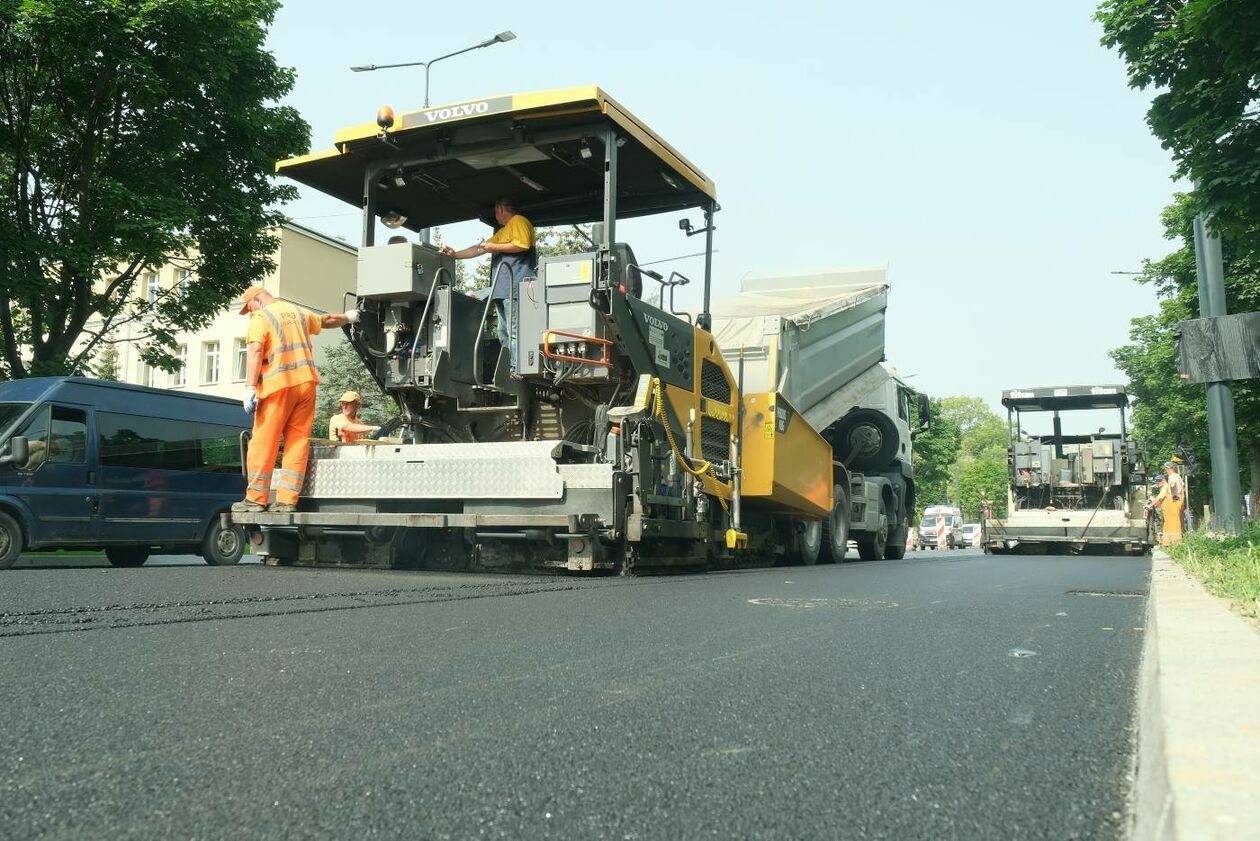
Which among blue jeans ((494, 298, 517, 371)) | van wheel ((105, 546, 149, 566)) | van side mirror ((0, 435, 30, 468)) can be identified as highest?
blue jeans ((494, 298, 517, 371))

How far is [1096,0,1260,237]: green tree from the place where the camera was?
777 centimetres

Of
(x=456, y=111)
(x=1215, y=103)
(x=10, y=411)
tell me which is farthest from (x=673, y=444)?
(x=10, y=411)

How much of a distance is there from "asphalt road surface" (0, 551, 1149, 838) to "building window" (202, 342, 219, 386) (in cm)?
3872

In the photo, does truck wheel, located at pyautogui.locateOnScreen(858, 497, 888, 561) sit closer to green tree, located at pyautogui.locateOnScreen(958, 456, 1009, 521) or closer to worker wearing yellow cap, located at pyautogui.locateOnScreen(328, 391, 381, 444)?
worker wearing yellow cap, located at pyautogui.locateOnScreen(328, 391, 381, 444)

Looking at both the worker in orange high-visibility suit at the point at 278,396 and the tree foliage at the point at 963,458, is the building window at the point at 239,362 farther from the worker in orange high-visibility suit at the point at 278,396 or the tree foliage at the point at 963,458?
the worker in orange high-visibility suit at the point at 278,396

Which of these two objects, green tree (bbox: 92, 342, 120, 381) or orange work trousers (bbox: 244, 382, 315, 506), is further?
green tree (bbox: 92, 342, 120, 381)

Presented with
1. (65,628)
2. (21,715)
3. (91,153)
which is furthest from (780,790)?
(91,153)

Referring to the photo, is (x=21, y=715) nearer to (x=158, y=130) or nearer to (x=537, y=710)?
(x=537, y=710)

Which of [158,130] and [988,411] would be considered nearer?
[158,130]

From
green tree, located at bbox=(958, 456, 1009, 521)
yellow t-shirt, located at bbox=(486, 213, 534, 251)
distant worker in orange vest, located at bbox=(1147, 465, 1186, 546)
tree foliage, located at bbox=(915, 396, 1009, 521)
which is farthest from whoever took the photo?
green tree, located at bbox=(958, 456, 1009, 521)

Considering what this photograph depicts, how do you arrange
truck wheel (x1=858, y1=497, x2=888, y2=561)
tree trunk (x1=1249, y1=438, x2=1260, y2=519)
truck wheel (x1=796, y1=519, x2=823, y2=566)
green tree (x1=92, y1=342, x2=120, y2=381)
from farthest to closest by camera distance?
tree trunk (x1=1249, y1=438, x2=1260, y2=519) → green tree (x1=92, y1=342, x2=120, y2=381) → truck wheel (x1=858, y1=497, x2=888, y2=561) → truck wheel (x1=796, y1=519, x2=823, y2=566)

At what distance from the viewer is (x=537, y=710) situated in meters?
2.78

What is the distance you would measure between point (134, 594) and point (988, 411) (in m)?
127

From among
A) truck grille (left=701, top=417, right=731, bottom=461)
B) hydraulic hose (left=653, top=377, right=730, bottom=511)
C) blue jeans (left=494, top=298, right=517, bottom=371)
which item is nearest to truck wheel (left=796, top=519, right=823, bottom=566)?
truck grille (left=701, top=417, right=731, bottom=461)
